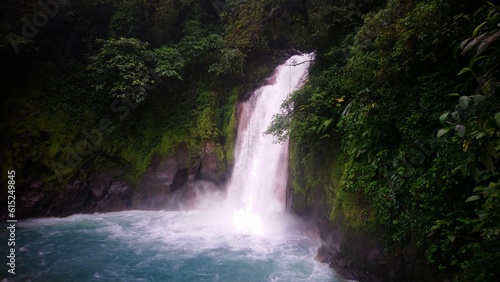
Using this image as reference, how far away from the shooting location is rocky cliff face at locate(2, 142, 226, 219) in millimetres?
12336

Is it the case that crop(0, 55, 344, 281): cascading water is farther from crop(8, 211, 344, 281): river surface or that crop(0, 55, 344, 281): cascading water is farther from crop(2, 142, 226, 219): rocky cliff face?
crop(2, 142, 226, 219): rocky cliff face

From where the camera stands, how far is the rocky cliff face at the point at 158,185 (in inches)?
486

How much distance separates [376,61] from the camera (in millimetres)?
5363

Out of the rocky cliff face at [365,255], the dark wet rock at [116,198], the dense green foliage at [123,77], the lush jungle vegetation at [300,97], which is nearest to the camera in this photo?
the lush jungle vegetation at [300,97]

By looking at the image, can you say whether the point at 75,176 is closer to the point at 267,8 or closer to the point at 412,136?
the point at 267,8

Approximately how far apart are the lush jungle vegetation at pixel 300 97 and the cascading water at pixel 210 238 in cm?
132

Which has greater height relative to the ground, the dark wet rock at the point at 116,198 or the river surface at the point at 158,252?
the dark wet rock at the point at 116,198

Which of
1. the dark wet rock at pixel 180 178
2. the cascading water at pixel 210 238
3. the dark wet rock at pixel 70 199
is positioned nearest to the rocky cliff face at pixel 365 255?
the cascading water at pixel 210 238

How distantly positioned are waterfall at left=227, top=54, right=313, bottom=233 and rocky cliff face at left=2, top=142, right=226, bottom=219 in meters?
1.24

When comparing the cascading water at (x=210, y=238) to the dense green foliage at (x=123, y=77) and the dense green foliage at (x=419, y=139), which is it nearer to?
the dense green foliage at (x=123, y=77)

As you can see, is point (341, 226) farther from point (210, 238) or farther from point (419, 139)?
point (210, 238)

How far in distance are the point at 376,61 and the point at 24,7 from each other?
13.6m

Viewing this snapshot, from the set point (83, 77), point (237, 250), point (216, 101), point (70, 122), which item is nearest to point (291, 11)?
point (216, 101)

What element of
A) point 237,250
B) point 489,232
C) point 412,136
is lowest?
point 237,250
